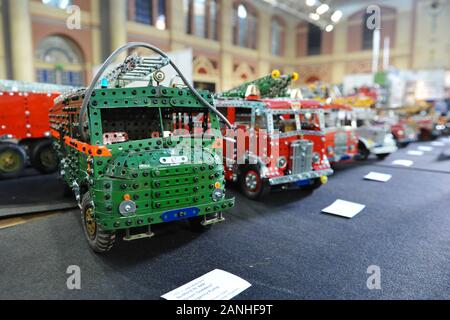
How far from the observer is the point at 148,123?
551cm

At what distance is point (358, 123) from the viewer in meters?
11.1

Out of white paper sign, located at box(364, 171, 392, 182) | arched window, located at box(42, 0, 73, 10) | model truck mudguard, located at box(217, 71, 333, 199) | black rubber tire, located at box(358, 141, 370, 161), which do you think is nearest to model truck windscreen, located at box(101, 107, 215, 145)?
model truck mudguard, located at box(217, 71, 333, 199)

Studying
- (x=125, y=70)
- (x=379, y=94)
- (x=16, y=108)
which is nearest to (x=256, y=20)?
(x=379, y=94)

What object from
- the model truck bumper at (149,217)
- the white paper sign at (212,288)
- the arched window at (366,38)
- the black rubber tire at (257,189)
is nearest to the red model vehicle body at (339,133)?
the black rubber tire at (257,189)

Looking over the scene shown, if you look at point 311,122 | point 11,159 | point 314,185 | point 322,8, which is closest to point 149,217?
point 314,185

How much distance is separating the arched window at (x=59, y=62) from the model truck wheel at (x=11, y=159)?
29.6ft

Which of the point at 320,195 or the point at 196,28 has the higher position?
the point at 196,28

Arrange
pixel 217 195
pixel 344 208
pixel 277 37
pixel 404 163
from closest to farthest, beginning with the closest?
pixel 217 195 < pixel 344 208 < pixel 404 163 < pixel 277 37

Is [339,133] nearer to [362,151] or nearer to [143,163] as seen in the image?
[362,151]

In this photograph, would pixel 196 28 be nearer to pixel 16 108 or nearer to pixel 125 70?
pixel 16 108

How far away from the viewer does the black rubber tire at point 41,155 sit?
29.3 ft

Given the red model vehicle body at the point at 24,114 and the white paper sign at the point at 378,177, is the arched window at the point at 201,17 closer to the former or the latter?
the red model vehicle body at the point at 24,114

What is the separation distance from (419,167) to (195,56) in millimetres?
16077

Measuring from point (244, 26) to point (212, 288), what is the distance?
25.8 metres
